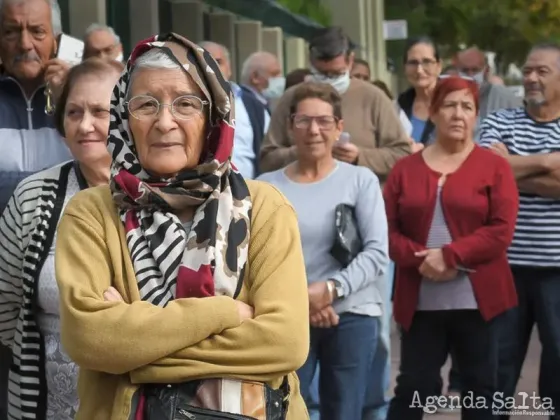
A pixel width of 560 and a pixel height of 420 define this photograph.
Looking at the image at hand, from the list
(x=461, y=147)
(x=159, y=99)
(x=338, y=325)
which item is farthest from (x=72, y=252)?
(x=461, y=147)

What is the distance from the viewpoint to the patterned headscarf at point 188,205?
348 centimetres

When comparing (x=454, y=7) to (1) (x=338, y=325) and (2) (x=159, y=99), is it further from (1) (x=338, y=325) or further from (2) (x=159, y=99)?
(2) (x=159, y=99)

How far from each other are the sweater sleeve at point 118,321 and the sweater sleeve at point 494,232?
3455 mm

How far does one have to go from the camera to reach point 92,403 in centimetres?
351

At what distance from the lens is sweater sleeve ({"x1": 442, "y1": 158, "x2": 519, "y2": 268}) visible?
6750 mm

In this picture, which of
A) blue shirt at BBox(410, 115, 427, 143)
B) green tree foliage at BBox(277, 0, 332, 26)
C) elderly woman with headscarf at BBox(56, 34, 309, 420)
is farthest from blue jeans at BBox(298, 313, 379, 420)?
green tree foliage at BBox(277, 0, 332, 26)

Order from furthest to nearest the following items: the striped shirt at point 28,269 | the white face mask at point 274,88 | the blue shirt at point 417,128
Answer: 1. the white face mask at point 274,88
2. the blue shirt at point 417,128
3. the striped shirt at point 28,269

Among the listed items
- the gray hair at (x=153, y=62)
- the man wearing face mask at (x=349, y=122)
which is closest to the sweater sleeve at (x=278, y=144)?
the man wearing face mask at (x=349, y=122)

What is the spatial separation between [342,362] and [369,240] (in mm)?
604

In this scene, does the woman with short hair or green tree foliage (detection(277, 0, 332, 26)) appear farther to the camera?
green tree foliage (detection(277, 0, 332, 26))

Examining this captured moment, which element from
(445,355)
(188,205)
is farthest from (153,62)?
(445,355)

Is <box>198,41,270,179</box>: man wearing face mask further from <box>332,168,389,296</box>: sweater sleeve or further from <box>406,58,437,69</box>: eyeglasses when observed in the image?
<box>406,58,437,69</box>: eyeglasses

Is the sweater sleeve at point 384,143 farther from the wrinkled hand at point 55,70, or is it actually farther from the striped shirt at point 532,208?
the wrinkled hand at point 55,70

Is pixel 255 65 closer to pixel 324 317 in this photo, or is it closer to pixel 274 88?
pixel 274 88
